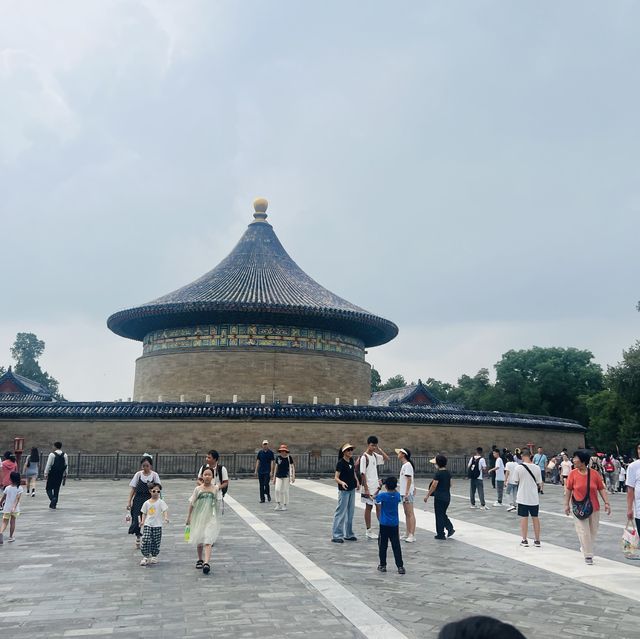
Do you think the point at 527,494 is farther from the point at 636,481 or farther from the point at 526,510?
the point at 636,481

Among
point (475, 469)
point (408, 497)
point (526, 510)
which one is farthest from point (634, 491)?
point (475, 469)

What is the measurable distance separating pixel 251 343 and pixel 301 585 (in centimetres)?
2769

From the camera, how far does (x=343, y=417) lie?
27156 millimetres

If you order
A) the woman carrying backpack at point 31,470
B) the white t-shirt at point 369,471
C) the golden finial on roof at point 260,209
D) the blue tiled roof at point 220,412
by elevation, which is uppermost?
the golden finial on roof at point 260,209

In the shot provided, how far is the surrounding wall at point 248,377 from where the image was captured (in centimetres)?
3391

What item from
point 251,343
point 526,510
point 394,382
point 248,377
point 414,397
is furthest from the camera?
point 394,382

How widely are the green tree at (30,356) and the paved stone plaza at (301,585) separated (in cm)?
6636

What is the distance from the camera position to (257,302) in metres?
33.8

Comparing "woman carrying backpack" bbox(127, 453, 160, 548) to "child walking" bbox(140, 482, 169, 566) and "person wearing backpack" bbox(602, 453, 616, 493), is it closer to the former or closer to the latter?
"child walking" bbox(140, 482, 169, 566)

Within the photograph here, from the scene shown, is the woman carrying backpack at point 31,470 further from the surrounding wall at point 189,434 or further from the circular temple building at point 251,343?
the circular temple building at point 251,343

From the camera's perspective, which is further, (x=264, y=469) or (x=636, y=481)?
(x=264, y=469)

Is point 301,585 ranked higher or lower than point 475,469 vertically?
lower

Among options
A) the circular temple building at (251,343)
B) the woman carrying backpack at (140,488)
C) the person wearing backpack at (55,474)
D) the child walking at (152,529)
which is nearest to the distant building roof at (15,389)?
the circular temple building at (251,343)

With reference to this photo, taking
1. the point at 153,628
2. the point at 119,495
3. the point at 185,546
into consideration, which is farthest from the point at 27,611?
the point at 119,495
